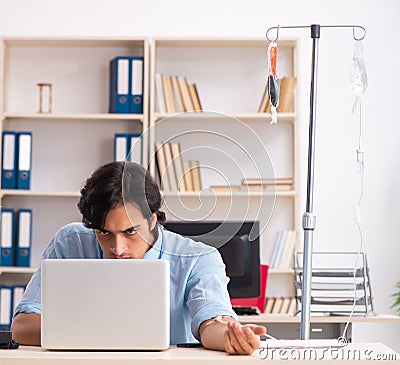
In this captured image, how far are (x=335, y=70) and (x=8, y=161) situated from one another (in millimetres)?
1995

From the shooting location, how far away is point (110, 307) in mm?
1444

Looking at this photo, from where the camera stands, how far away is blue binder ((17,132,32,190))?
4566 millimetres

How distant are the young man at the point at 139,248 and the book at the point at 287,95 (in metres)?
2.75

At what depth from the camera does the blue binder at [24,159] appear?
15.0ft

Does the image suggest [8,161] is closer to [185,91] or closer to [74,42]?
[74,42]

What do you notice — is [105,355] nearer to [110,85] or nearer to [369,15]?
[110,85]

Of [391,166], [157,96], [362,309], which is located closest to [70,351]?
[362,309]

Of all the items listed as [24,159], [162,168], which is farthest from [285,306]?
[162,168]

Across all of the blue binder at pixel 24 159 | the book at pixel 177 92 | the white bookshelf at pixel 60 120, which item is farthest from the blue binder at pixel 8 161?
the book at pixel 177 92

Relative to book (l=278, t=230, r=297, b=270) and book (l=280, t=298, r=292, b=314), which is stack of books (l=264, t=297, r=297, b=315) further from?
book (l=278, t=230, r=297, b=270)

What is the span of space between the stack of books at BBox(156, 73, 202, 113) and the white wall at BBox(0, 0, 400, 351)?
0.36 meters

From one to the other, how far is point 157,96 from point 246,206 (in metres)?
2.99

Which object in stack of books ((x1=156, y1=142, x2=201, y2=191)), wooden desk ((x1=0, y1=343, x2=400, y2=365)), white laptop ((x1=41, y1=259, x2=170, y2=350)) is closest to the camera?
wooden desk ((x1=0, y1=343, x2=400, y2=365))

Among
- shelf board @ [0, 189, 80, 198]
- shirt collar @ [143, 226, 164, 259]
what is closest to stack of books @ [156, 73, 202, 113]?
shelf board @ [0, 189, 80, 198]
